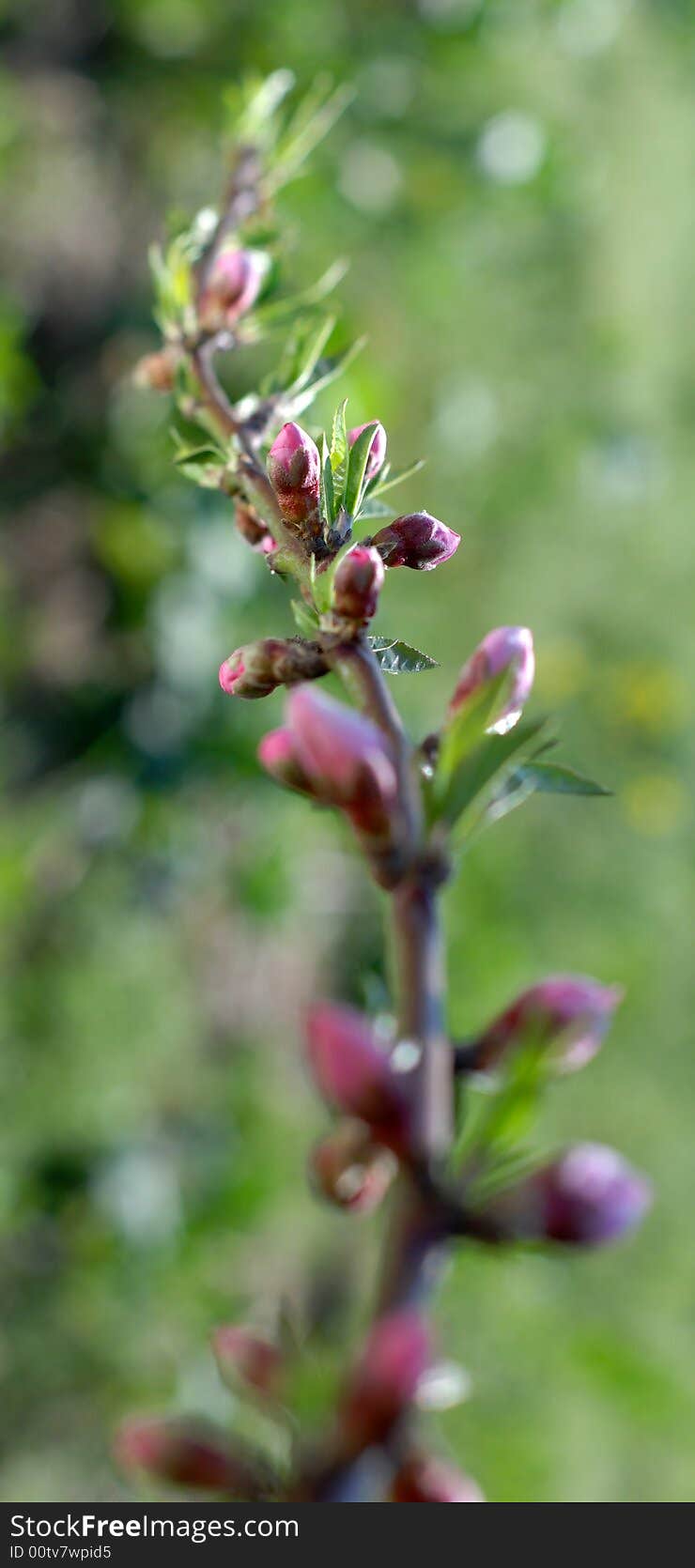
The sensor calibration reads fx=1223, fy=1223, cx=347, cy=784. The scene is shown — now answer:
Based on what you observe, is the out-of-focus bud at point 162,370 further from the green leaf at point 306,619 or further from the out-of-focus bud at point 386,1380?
the out-of-focus bud at point 386,1380

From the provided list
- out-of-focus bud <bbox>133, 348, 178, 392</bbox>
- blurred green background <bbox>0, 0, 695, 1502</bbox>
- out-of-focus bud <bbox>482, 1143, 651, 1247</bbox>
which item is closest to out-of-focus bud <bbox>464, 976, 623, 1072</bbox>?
out-of-focus bud <bbox>482, 1143, 651, 1247</bbox>

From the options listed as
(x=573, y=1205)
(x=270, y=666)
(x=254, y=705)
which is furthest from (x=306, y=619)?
(x=254, y=705)

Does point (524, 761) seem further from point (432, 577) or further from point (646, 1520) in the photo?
point (432, 577)

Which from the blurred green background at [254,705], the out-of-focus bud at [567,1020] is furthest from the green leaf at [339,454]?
the blurred green background at [254,705]

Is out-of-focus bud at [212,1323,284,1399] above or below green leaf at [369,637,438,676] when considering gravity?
below

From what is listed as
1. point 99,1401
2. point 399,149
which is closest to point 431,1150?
point 399,149

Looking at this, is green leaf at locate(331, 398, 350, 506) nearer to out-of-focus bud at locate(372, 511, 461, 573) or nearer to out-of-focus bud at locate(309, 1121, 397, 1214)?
out-of-focus bud at locate(372, 511, 461, 573)
